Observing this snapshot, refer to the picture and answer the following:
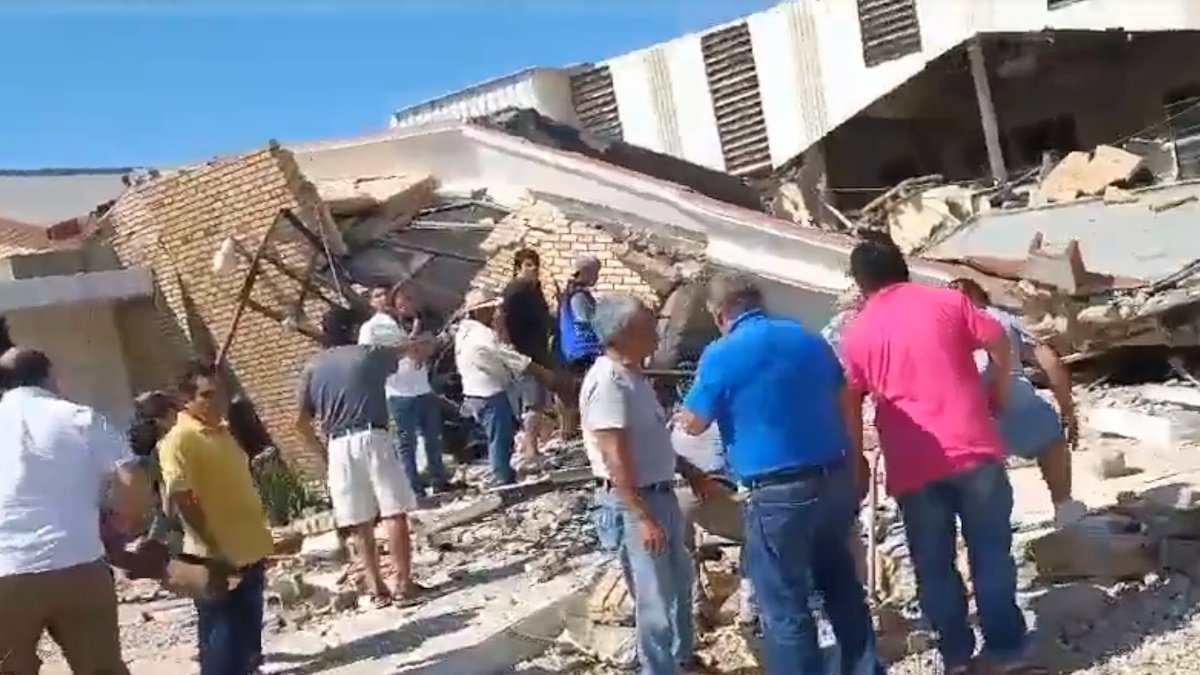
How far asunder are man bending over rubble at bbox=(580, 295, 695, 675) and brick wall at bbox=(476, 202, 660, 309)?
277 inches

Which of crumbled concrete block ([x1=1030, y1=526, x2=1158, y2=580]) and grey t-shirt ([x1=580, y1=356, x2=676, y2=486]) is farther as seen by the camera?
crumbled concrete block ([x1=1030, y1=526, x2=1158, y2=580])

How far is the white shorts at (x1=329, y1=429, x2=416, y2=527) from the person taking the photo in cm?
740

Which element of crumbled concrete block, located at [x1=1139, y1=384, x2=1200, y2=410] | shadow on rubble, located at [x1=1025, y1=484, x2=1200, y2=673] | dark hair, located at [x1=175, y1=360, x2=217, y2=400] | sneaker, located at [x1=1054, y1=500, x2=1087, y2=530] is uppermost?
dark hair, located at [x1=175, y1=360, x2=217, y2=400]

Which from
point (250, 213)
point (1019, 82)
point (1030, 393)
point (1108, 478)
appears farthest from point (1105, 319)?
point (1019, 82)

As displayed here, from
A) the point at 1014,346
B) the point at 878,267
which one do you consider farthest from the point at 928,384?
the point at 1014,346

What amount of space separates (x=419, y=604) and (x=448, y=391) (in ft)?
17.2

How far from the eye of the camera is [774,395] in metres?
5.09

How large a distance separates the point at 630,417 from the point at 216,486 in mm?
1776

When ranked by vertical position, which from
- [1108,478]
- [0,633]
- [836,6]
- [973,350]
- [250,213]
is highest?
[836,6]

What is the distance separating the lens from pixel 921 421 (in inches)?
209

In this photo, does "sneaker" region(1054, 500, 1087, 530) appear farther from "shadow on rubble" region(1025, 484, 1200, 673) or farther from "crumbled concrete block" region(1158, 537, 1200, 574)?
"crumbled concrete block" region(1158, 537, 1200, 574)

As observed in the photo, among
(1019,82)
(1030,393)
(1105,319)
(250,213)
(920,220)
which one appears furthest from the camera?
(1019,82)

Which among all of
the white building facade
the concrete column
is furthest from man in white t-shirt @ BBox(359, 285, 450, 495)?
the white building facade

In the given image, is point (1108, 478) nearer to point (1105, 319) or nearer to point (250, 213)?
point (1105, 319)
